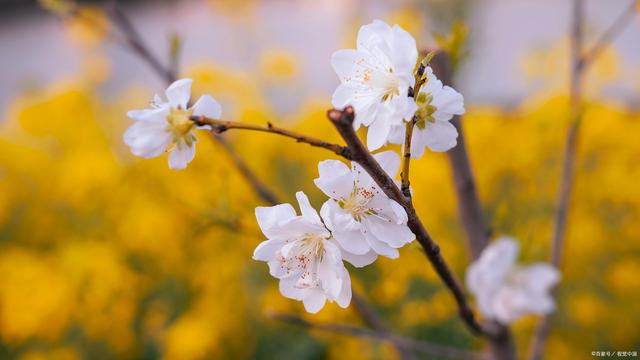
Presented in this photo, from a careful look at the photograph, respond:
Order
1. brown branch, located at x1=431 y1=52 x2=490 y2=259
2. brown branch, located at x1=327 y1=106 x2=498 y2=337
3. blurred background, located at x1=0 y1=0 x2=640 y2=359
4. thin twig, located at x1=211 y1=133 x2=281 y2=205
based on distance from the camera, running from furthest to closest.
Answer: blurred background, located at x1=0 y1=0 x2=640 y2=359 < thin twig, located at x1=211 y1=133 x2=281 y2=205 < brown branch, located at x1=431 y1=52 x2=490 y2=259 < brown branch, located at x1=327 y1=106 x2=498 y2=337

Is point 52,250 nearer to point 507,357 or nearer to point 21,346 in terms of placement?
point 21,346

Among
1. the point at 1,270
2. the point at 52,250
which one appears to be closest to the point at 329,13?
the point at 52,250

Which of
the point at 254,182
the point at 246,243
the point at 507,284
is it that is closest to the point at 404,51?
the point at 507,284

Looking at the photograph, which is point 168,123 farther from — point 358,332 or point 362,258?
point 358,332

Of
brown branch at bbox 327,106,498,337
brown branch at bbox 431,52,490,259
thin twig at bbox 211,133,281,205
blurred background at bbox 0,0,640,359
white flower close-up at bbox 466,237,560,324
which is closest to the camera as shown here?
brown branch at bbox 327,106,498,337

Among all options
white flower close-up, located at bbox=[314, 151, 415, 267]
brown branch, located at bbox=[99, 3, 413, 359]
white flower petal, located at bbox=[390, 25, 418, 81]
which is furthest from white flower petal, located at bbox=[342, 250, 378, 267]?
brown branch, located at bbox=[99, 3, 413, 359]

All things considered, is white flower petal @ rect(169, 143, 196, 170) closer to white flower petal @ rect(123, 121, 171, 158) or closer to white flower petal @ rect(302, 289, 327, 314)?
white flower petal @ rect(123, 121, 171, 158)

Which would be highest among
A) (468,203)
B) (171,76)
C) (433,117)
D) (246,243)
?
(246,243)
